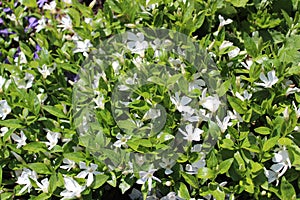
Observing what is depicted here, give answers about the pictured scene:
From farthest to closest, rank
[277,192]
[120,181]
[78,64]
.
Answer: [78,64] → [120,181] → [277,192]

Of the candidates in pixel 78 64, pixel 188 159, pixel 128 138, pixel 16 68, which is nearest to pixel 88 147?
pixel 128 138

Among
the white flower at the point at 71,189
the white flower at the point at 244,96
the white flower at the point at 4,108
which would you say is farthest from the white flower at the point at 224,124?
the white flower at the point at 4,108

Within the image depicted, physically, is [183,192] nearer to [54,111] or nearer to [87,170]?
[87,170]

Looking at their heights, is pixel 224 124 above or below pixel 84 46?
below

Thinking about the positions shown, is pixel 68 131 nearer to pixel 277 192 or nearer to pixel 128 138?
pixel 128 138

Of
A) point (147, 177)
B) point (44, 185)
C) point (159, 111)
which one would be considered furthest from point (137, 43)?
point (44, 185)

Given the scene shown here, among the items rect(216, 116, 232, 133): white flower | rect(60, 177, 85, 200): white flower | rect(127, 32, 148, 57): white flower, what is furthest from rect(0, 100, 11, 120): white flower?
rect(216, 116, 232, 133): white flower

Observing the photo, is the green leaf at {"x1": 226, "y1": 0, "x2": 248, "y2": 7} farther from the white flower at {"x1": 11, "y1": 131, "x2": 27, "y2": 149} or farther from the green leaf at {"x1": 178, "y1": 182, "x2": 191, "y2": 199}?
the white flower at {"x1": 11, "y1": 131, "x2": 27, "y2": 149}
